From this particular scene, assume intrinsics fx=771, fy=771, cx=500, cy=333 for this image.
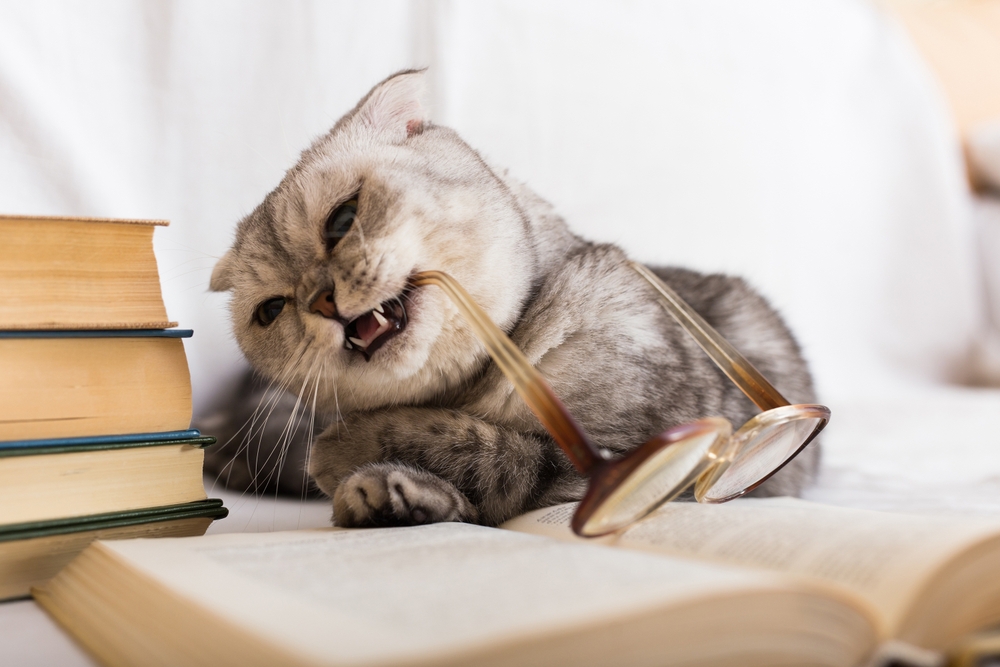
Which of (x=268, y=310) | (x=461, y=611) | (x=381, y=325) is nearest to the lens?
(x=461, y=611)

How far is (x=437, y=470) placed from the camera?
0.95 m

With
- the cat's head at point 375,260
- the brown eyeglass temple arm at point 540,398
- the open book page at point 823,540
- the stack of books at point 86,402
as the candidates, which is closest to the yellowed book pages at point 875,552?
the open book page at point 823,540

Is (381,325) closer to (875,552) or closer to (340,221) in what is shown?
(340,221)

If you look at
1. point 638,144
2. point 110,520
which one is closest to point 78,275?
point 110,520

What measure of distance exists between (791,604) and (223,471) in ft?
3.57

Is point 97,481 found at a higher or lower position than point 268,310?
lower

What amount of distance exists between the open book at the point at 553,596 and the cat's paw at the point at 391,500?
0.40 ft

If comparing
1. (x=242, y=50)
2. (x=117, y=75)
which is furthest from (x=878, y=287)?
(x=117, y=75)

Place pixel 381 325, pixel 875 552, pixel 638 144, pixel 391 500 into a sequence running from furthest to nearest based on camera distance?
1. pixel 638 144
2. pixel 381 325
3. pixel 391 500
4. pixel 875 552

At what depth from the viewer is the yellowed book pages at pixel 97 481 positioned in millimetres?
728

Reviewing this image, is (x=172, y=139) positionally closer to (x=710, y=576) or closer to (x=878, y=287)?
(x=710, y=576)

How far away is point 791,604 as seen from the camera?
1.64 feet

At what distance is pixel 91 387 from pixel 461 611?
20.3 inches

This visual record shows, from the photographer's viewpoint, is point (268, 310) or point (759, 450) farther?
point (268, 310)
